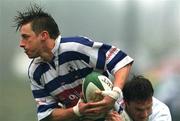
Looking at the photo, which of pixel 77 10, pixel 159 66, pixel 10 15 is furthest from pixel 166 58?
pixel 10 15

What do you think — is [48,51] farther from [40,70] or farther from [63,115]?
[63,115]

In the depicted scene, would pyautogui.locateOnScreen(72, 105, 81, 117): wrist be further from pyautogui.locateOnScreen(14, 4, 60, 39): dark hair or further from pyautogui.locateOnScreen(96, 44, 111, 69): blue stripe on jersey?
pyautogui.locateOnScreen(14, 4, 60, 39): dark hair

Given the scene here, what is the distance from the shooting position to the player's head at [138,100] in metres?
2.35

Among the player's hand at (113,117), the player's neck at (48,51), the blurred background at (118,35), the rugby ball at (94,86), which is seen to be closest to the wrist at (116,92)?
the rugby ball at (94,86)

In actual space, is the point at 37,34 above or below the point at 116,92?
above

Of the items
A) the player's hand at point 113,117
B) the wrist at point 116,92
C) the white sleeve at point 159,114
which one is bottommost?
the white sleeve at point 159,114

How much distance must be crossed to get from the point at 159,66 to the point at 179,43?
0.57 ft

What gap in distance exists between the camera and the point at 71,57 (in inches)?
91.3

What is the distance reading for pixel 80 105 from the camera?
2.20 meters

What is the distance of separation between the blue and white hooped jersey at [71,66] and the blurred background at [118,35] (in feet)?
3.29

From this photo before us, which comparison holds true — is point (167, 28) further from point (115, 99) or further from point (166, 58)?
point (115, 99)

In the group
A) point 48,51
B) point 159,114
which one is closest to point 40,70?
point 48,51

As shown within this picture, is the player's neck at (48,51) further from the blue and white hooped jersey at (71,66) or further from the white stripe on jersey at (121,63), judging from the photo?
the white stripe on jersey at (121,63)

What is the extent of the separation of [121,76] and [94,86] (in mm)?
128
